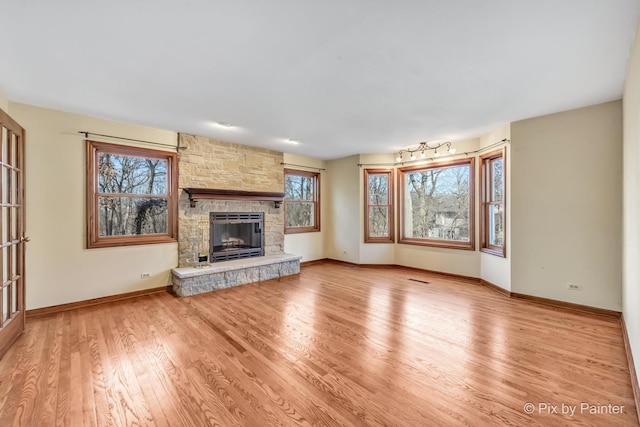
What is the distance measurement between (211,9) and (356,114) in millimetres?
2235

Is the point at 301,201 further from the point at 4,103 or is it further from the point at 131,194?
the point at 4,103

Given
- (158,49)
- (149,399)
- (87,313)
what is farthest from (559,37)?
(87,313)

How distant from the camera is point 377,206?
6.15 m

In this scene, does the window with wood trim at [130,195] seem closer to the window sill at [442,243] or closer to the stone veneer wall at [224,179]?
the stone veneer wall at [224,179]

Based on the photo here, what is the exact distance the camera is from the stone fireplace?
445cm

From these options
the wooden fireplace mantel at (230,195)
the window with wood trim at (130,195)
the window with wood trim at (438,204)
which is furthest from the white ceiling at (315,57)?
the window with wood trim at (438,204)

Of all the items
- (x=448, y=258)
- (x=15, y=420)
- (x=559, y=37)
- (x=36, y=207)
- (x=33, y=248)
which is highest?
(x=559, y=37)

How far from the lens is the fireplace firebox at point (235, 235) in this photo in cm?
488

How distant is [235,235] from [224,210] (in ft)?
1.88

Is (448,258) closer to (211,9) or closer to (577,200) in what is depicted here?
(577,200)

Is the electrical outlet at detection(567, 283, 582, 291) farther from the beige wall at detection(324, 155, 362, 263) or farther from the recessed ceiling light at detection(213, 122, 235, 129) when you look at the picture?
the recessed ceiling light at detection(213, 122, 235, 129)

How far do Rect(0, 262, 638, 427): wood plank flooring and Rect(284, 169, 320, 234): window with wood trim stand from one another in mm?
2762

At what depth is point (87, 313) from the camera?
3.39m

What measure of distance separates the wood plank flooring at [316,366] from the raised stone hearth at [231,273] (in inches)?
17.4
